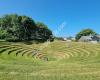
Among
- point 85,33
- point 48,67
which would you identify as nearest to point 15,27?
point 48,67

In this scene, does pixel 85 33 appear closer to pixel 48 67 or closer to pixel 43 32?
pixel 43 32

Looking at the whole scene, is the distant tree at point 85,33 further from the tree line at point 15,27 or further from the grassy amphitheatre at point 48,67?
the grassy amphitheatre at point 48,67

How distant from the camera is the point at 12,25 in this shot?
75125mm

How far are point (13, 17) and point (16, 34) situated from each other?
7.08 metres

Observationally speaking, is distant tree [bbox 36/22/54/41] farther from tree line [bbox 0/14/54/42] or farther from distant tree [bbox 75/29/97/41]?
distant tree [bbox 75/29/97/41]

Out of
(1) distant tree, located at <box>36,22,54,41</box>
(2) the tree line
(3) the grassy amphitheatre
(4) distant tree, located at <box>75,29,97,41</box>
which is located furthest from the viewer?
(4) distant tree, located at <box>75,29,97,41</box>

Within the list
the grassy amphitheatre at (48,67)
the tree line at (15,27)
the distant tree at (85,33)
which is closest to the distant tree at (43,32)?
the tree line at (15,27)

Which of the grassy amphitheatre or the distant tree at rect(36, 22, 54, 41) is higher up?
the distant tree at rect(36, 22, 54, 41)

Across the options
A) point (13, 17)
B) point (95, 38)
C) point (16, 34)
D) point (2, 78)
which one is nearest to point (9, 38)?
point (16, 34)

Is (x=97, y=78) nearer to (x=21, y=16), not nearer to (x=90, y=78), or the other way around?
(x=90, y=78)

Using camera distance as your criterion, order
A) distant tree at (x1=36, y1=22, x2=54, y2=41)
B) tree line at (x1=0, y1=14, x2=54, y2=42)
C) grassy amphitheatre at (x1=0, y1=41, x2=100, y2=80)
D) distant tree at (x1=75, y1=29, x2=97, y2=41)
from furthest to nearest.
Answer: distant tree at (x1=75, y1=29, x2=97, y2=41)
distant tree at (x1=36, y1=22, x2=54, y2=41)
tree line at (x1=0, y1=14, x2=54, y2=42)
grassy amphitheatre at (x1=0, y1=41, x2=100, y2=80)

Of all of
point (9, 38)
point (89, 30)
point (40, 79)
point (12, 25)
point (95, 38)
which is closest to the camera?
point (40, 79)

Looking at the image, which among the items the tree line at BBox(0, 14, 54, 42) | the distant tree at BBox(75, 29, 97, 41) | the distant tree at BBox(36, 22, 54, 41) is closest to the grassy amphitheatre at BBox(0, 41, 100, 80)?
the tree line at BBox(0, 14, 54, 42)

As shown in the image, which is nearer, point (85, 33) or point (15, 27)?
point (15, 27)
